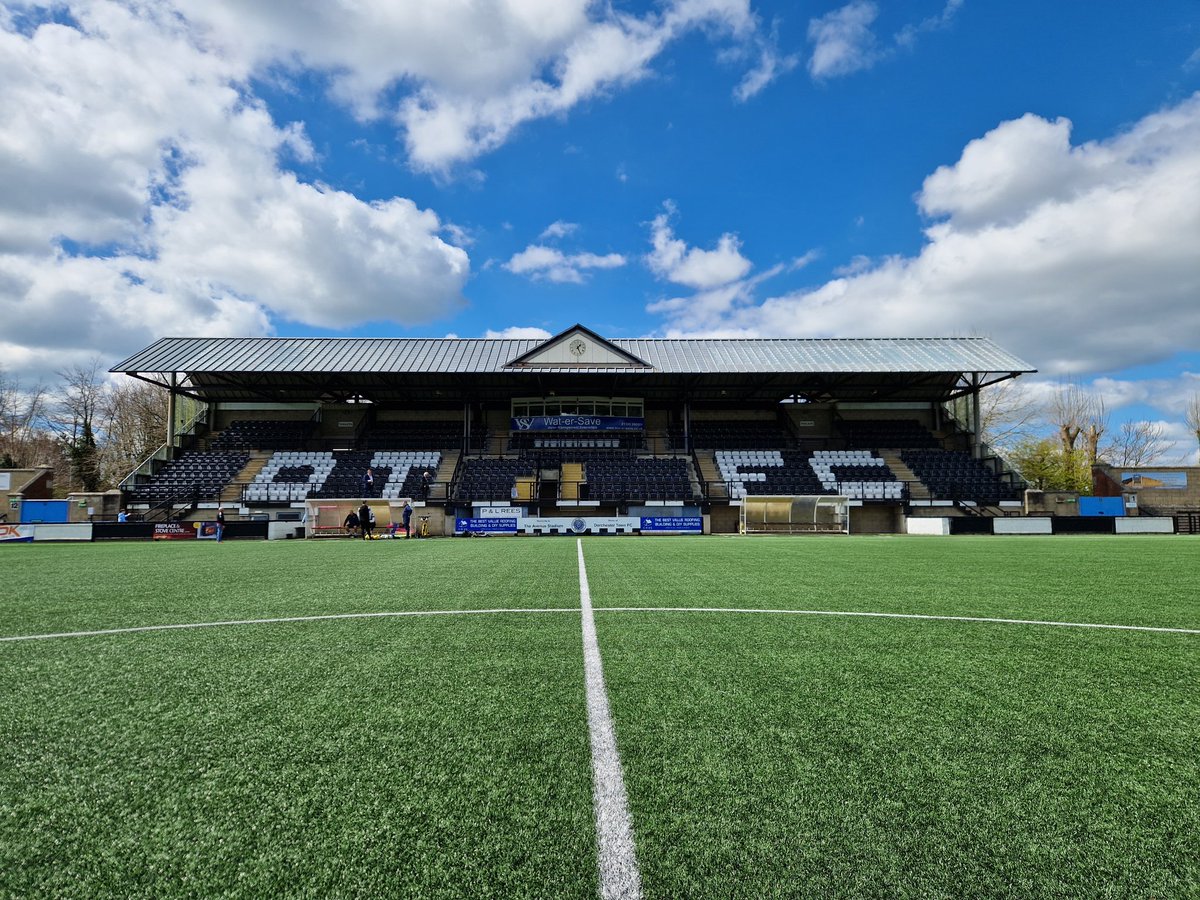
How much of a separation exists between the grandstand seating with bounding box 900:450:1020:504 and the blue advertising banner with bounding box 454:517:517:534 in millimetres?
22540

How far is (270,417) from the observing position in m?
39.0

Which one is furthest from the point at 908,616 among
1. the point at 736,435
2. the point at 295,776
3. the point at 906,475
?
the point at 736,435

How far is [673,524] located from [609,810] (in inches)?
1076

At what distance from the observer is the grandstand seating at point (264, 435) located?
1444 inches

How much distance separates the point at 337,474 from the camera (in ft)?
108

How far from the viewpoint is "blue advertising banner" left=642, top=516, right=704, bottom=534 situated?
28469 mm

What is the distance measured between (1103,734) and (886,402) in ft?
137

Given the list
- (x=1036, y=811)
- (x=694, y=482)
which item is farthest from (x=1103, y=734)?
(x=694, y=482)

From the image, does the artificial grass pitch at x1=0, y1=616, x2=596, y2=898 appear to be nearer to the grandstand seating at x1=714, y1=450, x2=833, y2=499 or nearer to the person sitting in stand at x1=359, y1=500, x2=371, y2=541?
the person sitting in stand at x1=359, y1=500, x2=371, y2=541

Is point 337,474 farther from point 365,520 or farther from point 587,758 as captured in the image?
point 587,758

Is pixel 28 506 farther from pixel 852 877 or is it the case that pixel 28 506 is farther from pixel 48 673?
pixel 852 877

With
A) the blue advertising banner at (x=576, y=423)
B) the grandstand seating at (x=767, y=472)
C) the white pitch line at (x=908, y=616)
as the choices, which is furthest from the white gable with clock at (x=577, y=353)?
the white pitch line at (x=908, y=616)

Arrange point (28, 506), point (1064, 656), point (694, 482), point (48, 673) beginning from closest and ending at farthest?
point (48, 673), point (1064, 656), point (28, 506), point (694, 482)

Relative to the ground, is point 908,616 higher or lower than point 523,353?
lower
